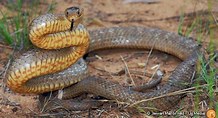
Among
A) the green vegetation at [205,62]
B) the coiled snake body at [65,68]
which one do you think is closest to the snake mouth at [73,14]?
the coiled snake body at [65,68]

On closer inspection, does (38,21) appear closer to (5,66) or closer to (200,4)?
(5,66)

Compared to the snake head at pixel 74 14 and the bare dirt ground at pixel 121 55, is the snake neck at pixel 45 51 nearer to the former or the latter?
the snake head at pixel 74 14

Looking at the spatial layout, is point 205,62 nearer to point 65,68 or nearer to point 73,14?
point 65,68

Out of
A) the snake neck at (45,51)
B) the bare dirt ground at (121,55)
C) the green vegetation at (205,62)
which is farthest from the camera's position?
the bare dirt ground at (121,55)

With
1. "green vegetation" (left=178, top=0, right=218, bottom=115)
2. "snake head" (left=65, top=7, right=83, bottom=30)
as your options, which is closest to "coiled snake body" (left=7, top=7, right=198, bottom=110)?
"snake head" (left=65, top=7, right=83, bottom=30)

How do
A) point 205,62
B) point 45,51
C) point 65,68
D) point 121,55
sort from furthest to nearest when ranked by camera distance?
point 121,55, point 205,62, point 65,68, point 45,51

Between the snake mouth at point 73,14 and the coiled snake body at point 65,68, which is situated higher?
the snake mouth at point 73,14

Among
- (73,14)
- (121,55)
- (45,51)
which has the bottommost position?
(121,55)

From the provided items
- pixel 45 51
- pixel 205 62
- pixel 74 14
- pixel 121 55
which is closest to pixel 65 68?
pixel 45 51

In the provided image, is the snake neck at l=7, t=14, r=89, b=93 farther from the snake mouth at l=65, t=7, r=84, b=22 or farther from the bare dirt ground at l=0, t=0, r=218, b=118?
the bare dirt ground at l=0, t=0, r=218, b=118
